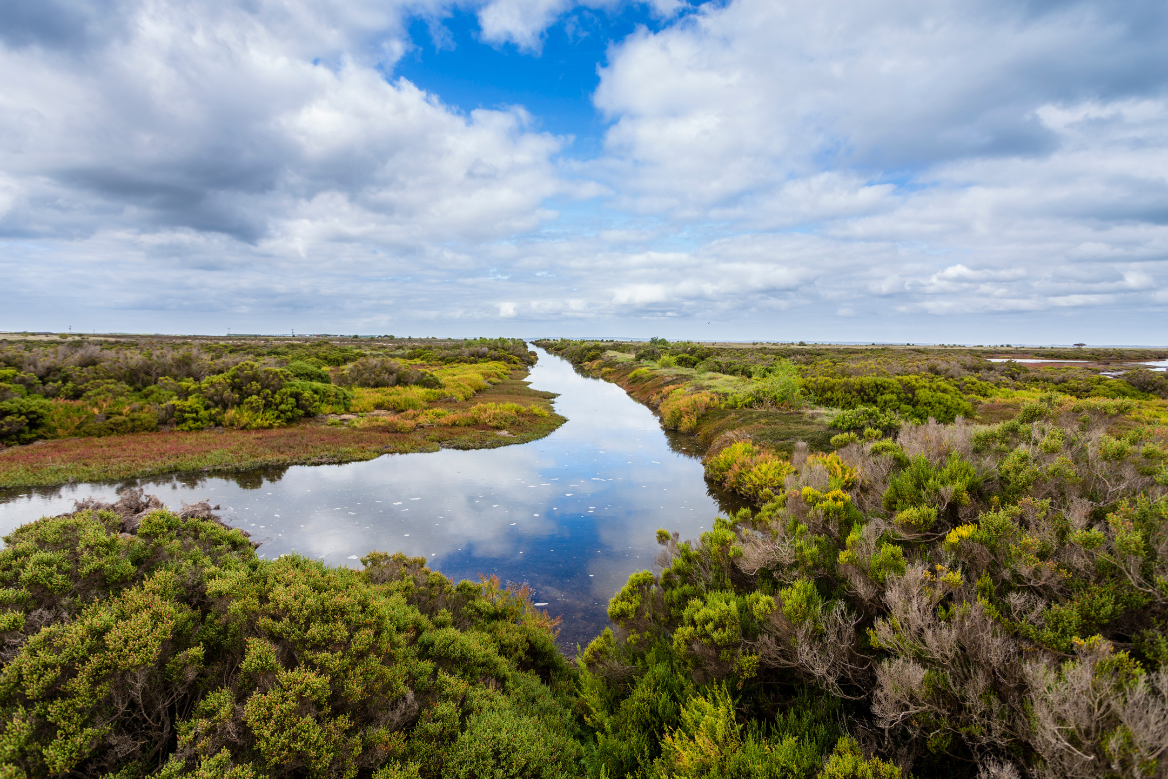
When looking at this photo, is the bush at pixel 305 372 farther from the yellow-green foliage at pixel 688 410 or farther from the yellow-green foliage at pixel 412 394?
the yellow-green foliage at pixel 688 410

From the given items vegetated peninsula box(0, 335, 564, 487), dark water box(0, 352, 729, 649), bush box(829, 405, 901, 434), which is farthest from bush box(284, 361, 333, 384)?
bush box(829, 405, 901, 434)

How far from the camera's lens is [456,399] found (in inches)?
1252

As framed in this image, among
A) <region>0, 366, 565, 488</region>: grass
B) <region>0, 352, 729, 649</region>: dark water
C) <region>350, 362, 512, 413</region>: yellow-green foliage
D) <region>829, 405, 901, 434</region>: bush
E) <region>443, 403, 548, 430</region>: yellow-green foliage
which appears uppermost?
<region>829, 405, 901, 434</region>: bush

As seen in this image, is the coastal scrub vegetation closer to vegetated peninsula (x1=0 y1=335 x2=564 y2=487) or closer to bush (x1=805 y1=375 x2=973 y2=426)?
bush (x1=805 y1=375 x2=973 y2=426)

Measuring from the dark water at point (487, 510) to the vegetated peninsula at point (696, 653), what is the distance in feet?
10.3

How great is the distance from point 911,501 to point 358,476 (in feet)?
53.4

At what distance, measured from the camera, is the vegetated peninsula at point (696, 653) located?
3074 millimetres

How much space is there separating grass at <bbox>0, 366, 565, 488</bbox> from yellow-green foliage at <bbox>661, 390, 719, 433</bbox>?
661 centimetres

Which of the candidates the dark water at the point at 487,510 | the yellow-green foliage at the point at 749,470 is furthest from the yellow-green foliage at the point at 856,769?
the yellow-green foliage at the point at 749,470

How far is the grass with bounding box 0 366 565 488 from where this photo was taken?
581 inches

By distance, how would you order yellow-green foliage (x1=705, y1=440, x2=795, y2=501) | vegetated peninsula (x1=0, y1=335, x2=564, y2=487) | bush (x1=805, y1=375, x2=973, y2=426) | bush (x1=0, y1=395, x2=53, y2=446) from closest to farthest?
yellow-green foliage (x1=705, y1=440, x2=795, y2=501) < vegetated peninsula (x1=0, y1=335, x2=564, y2=487) < bush (x1=805, y1=375, x2=973, y2=426) < bush (x1=0, y1=395, x2=53, y2=446)

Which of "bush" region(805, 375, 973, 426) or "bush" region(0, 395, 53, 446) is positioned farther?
"bush" region(0, 395, 53, 446)

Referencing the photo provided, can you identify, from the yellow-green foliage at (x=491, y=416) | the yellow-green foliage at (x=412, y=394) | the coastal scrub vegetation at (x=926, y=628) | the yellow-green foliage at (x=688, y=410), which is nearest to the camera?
the coastal scrub vegetation at (x=926, y=628)

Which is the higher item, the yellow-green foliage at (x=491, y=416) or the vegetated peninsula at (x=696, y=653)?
the vegetated peninsula at (x=696, y=653)
